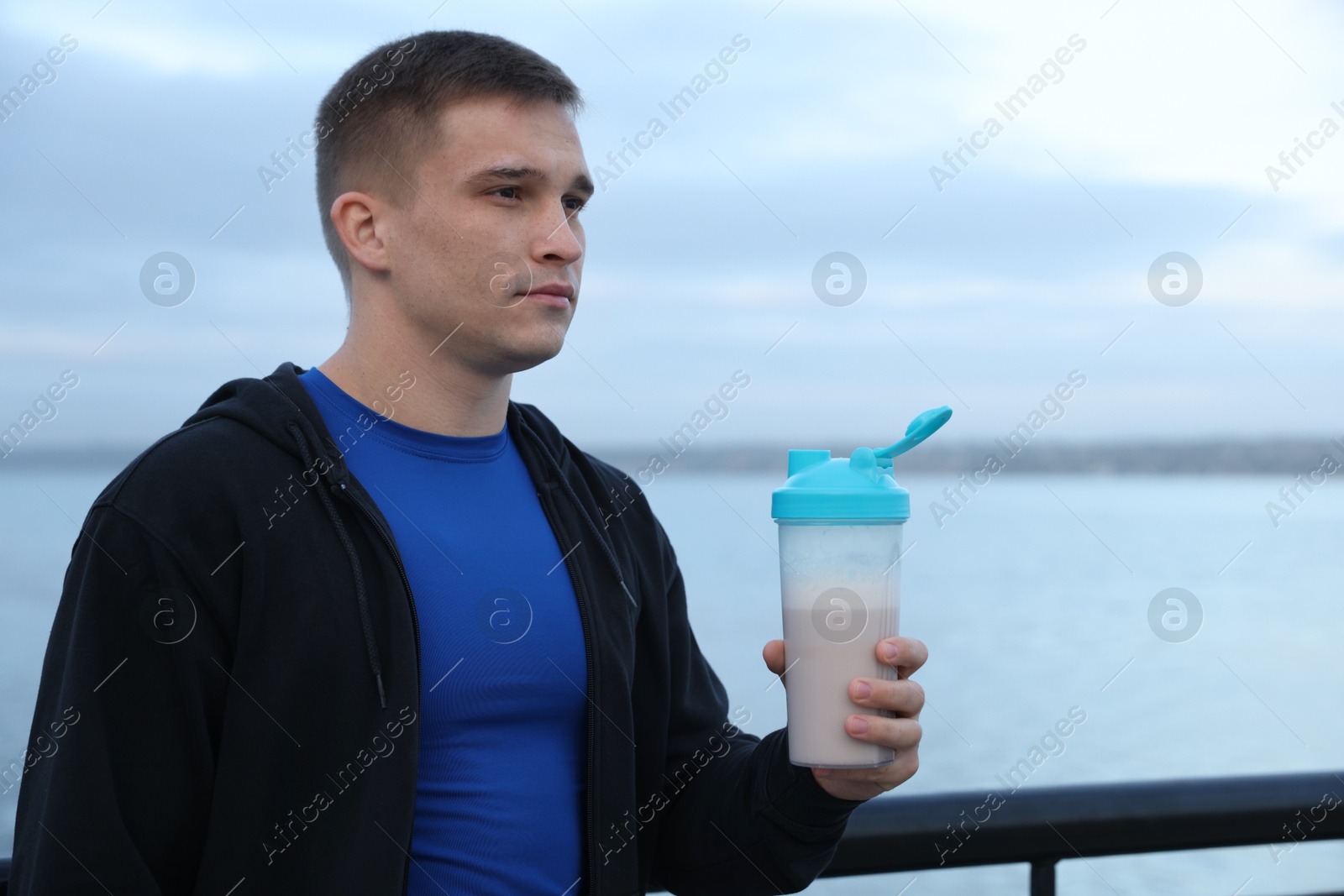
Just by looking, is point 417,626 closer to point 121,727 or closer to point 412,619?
point 412,619

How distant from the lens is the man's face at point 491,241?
156 cm

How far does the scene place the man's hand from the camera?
4.25 ft

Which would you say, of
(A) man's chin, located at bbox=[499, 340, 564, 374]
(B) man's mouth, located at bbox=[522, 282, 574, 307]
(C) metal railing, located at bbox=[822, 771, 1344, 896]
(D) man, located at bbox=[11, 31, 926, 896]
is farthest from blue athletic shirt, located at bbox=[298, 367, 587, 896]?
(C) metal railing, located at bbox=[822, 771, 1344, 896]

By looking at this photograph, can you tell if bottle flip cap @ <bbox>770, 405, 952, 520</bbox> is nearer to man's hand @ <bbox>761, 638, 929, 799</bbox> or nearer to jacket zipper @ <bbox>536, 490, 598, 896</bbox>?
man's hand @ <bbox>761, 638, 929, 799</bbox>

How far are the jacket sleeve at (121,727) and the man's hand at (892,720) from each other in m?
0.71

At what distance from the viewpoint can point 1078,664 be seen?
15422 millimetres

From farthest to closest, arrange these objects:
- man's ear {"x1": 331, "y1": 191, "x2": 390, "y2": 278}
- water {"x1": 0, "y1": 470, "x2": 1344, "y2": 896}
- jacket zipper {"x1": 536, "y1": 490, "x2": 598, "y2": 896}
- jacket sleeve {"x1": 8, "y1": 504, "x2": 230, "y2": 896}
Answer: water {"x1": 0, "y1": 470, "x2": 1344, "y2": 896} → man's ear {"x1": 331, "y1": 191, "x2": 390, "y2": 278} → jacket zipper {"x1": 536, "y1": 490, "x2": 598, "y2": 896} → jacket sleeve {"x1": 8, "y1": 504, "x2": 230, "y2": 896}


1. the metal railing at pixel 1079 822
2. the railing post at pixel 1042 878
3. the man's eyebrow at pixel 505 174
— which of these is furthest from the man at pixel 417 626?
the railing post at pixel 1042 878

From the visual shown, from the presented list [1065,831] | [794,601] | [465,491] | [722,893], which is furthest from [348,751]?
[1065,831]

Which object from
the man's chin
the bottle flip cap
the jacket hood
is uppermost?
the man's chin

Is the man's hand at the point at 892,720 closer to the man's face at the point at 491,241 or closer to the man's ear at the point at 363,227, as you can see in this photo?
the man's face at the point at 491,241

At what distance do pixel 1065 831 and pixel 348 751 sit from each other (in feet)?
3.48

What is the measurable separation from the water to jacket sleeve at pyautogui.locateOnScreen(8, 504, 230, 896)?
17.0 inches

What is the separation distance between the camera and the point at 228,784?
1.27 meters
